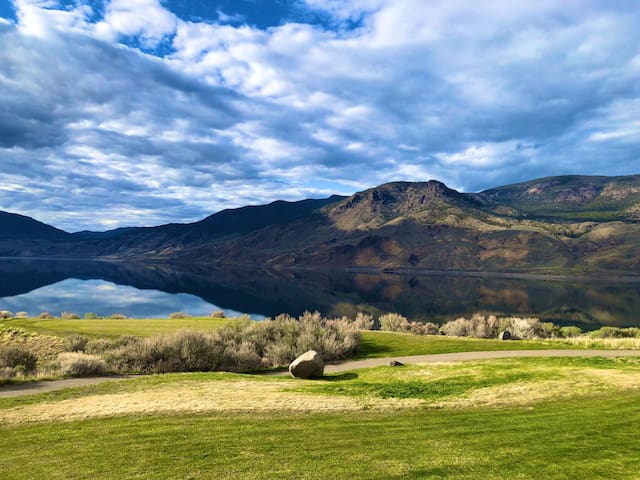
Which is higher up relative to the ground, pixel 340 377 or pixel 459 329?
pixel 340 377

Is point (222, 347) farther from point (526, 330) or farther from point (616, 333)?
point (616, 333)

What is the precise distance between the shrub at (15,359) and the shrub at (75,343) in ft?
9.18

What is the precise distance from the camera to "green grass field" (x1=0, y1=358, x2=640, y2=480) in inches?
346

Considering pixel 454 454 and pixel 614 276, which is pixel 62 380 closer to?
pixel 454 454

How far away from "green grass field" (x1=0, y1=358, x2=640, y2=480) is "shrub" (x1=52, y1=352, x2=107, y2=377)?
4.29m

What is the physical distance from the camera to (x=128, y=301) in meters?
91.3

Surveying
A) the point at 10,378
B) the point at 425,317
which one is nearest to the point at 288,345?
the point at 10,378

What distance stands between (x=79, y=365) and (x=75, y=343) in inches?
265

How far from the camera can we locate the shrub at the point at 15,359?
22.3 metres

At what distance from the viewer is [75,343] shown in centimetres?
2698

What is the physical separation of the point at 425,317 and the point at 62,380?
68.3m

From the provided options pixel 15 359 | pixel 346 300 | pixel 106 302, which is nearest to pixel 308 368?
pixel 15 359

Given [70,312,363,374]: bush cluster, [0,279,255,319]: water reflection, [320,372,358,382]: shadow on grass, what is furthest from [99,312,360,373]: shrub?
[0,279,255,319]: water reflection

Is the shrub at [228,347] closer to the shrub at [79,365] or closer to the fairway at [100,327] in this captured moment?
the shrub at [79,365]
